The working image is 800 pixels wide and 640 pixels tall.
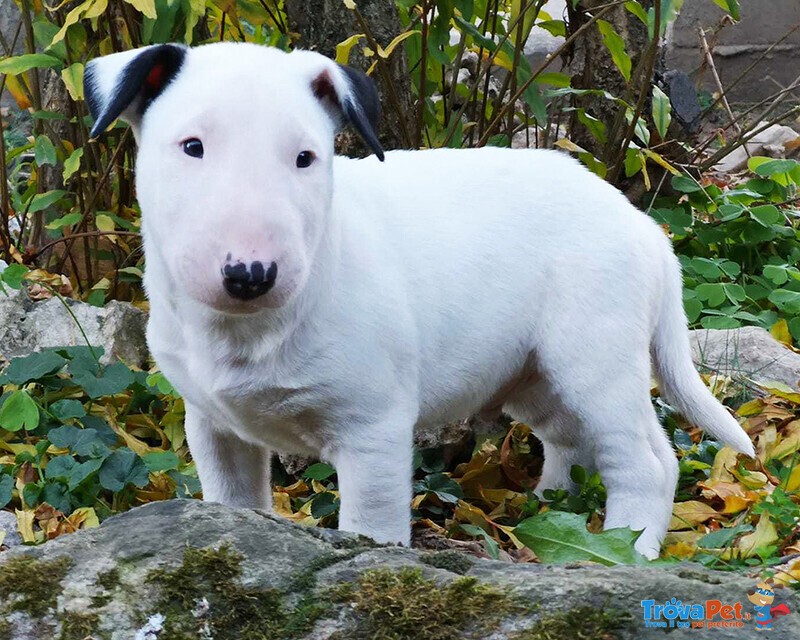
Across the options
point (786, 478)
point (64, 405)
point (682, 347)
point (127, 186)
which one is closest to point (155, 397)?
point (64, 405)

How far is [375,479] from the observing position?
2752 mm

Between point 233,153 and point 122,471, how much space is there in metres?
1.54

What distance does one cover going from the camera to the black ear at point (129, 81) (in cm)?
246

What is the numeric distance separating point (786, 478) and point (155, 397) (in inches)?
91.2

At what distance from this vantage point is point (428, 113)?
449cm

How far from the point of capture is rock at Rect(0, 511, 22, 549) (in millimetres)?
3279

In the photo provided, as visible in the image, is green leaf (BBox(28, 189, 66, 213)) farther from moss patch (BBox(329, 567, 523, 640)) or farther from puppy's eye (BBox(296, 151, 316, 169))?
moss patch (BBox(329, 567, 523, 640))

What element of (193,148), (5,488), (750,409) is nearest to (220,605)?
(193,148)

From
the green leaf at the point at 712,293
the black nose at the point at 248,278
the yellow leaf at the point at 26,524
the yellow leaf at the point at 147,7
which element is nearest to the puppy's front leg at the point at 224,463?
the yellow leaf at the point at 26,524

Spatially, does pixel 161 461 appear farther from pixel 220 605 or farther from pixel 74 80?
pixel 220 605

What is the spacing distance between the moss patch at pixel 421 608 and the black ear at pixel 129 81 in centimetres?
124

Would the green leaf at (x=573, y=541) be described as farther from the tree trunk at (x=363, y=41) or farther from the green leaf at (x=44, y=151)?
the green leaf at (x=44, y=151)

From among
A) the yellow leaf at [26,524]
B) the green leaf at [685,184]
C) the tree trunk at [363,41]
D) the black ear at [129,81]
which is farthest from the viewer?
the green leaf at [685,184]

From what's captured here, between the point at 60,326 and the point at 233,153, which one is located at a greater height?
the point at 233,153
